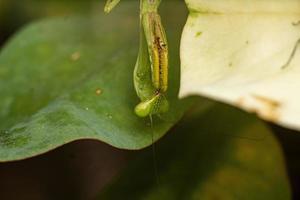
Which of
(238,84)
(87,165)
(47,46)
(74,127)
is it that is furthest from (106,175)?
(238,84)

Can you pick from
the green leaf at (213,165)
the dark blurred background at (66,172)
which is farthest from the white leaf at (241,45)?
the dark blurred background at (66,172)

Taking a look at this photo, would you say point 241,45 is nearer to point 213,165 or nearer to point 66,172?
point 213,165

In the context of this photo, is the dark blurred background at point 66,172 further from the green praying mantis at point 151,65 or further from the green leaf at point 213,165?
the green praying mantis at point 151,65

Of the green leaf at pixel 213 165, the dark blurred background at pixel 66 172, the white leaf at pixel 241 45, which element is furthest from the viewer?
the dark blurred background at pixel 66 172

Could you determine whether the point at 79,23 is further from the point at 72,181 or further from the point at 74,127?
the point at 74,127

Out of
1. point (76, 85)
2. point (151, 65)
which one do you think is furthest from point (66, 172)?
point (151, 65)

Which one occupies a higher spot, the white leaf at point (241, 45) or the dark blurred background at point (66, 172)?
the white leaf at point (241, 45)
